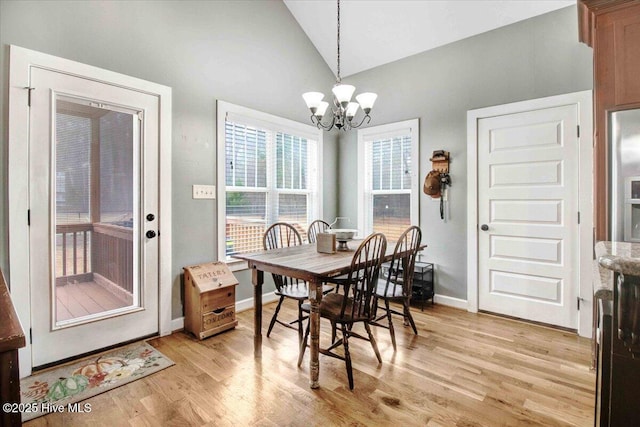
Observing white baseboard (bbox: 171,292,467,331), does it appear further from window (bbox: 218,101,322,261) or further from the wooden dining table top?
the wooden dining table top

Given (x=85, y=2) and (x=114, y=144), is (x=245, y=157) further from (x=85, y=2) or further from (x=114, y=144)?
(x=85, y=2)

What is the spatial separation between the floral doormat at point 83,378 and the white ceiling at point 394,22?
3894 millimetres

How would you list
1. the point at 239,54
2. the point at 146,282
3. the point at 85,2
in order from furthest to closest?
the point at 239,54
the point at 146,282
the point at 85,2

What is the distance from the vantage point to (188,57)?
2916mm

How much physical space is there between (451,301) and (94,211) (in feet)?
11.5

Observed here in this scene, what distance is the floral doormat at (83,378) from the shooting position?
1832 mm

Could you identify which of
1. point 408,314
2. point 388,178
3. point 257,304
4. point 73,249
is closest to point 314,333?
point 257,304

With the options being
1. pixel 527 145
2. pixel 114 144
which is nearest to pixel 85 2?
pixel 114 144

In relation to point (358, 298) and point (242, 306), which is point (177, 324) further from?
point (358, 298)

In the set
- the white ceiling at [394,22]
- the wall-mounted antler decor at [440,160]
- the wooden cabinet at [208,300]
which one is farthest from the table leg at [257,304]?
the white ceiling at [394,22]

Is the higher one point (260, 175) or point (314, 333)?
point (260, 175)

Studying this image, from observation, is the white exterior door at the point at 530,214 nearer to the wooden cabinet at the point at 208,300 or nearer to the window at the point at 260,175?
the window at the point at 260,175

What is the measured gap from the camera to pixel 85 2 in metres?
2.31

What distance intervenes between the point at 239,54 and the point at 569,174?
3.38 meters
